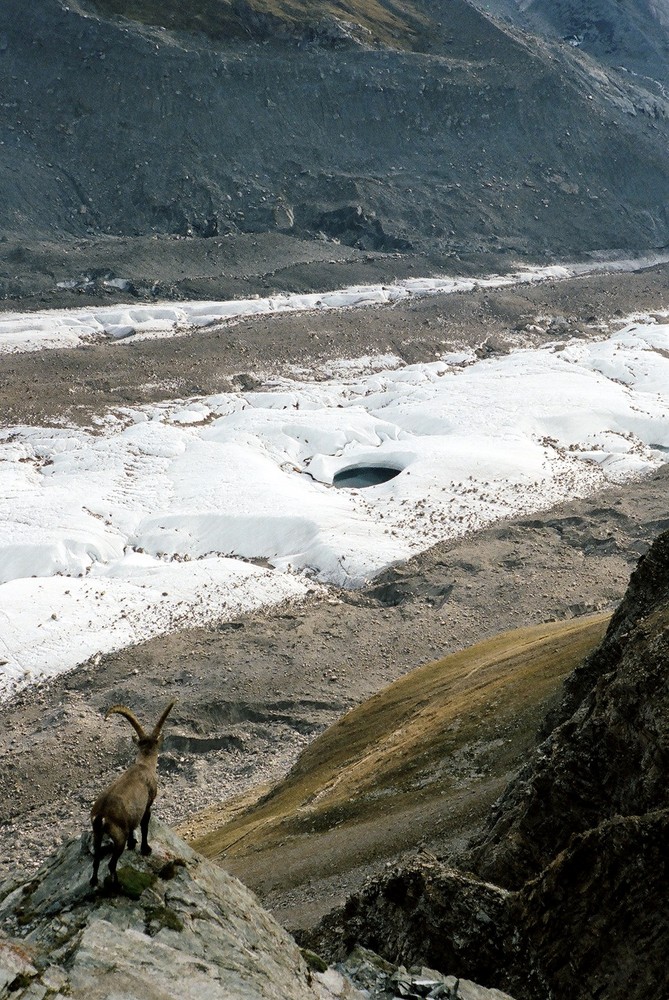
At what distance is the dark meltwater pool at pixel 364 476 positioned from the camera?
56.1m

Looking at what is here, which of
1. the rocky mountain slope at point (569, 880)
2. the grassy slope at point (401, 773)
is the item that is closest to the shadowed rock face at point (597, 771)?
the rocky mountain slope at point (569, 880)

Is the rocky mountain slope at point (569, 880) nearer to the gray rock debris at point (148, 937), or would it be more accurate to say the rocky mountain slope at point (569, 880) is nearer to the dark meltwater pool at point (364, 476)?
the gray rock debris at point (148, 937)

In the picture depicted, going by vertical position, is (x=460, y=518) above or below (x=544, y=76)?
below

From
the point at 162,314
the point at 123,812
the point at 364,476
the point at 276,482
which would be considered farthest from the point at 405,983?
the point at 162,314

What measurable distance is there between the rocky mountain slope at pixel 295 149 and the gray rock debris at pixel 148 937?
8256 cm

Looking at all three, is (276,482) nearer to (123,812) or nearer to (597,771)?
(597,771)

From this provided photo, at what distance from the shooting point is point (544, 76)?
439ft

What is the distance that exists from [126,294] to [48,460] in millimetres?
38488

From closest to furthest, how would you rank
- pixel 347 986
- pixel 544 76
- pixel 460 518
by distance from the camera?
1. pixel 347 986
2. pixel 460 518
3. pixel 544 76

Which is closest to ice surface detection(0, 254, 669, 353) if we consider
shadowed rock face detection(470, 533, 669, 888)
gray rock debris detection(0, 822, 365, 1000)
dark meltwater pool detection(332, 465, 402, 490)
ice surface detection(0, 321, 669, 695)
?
ice surface detection(0, 321, 669, 695)

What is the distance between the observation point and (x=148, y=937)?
10.1 m

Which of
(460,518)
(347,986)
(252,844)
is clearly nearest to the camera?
(347,986)

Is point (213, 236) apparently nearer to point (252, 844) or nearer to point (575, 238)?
point (575, 238)

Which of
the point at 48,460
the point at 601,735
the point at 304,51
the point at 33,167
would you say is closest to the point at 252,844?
the point at 601,735
